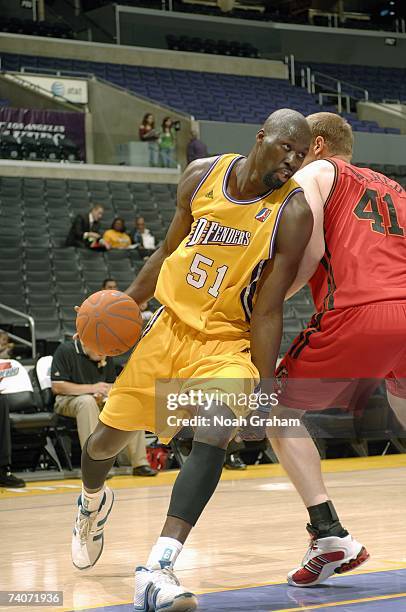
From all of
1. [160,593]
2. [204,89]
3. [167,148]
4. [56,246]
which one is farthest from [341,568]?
[204,89]

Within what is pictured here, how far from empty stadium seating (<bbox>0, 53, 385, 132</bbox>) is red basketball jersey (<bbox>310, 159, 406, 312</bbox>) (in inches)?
731

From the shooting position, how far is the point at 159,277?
3.78 m

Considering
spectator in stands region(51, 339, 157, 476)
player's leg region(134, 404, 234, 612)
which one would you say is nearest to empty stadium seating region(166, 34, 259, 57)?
spectator in stands region(51, 339, 157, 476)

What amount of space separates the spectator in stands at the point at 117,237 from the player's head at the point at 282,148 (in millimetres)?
11806

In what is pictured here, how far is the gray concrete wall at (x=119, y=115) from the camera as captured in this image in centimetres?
1952

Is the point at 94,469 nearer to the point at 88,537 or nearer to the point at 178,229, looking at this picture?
the point at 88,537

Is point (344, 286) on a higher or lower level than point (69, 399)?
higher

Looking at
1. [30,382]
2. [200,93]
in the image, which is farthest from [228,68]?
[30,382]

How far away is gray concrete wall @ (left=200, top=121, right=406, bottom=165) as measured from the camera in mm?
20781

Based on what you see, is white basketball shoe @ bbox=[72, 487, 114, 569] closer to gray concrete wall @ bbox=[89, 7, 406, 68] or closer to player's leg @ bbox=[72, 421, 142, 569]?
player's leg @ bbox=[72, 421, 142, 569]

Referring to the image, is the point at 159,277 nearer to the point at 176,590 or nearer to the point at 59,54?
the point at 176,590

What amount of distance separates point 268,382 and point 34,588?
1202 mm

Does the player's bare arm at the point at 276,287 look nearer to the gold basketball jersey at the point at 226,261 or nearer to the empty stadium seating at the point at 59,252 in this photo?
the gold basketball jersey at the point at 226,261

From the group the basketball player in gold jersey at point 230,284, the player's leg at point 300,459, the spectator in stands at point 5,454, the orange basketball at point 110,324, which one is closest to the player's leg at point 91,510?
the basketball player in gold jersey at point 230,284
